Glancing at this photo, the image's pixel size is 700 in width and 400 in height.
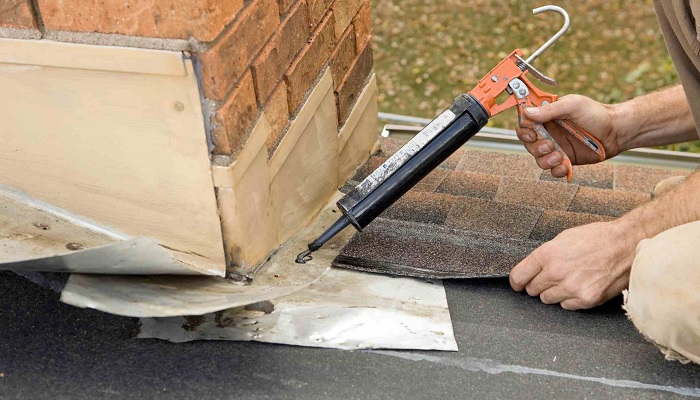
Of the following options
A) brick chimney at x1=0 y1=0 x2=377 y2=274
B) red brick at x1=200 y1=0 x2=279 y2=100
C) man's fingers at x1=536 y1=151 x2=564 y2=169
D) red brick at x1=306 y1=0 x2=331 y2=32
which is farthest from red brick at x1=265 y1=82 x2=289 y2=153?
man's fingers at x1=536 y1=151 x2=564 y2=169

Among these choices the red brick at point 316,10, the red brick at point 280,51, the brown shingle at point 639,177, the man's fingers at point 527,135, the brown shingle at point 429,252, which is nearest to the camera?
the red brick at point 280,51

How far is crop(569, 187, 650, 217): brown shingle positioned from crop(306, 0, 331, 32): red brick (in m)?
0.92

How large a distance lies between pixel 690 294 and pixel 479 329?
1.38ft

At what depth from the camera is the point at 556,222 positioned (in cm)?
204

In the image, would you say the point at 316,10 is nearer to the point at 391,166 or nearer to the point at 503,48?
the point at 391,166

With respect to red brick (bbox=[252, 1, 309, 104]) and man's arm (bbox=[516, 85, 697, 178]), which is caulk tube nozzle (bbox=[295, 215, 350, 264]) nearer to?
red brick (bbox=[252, 1, 309, 104])

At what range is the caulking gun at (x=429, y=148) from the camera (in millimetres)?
1775

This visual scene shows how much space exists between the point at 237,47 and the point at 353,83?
30.2 inches

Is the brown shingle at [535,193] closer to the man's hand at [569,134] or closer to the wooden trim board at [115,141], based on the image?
the man's hand at [569,134]

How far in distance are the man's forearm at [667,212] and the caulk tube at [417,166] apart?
0.42 m

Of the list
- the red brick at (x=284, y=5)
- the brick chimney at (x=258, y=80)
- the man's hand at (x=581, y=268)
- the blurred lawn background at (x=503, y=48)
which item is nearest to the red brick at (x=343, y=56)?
the brick chimney at (x=258, y=80)

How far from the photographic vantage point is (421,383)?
1444 millimetres

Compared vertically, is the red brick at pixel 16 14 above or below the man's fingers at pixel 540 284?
above

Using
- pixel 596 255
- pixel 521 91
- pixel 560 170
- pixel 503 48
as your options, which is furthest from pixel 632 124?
pixel 503 48
